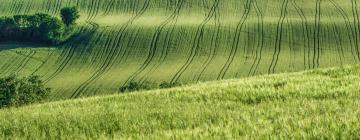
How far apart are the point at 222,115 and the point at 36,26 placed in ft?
295

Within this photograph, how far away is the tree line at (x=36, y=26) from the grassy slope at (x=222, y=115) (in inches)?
3177

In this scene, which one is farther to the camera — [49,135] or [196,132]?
[49,135]

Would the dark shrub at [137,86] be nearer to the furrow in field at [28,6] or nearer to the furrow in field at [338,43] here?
the furrow in field at [338,43]

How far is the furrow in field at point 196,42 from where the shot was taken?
220 ft

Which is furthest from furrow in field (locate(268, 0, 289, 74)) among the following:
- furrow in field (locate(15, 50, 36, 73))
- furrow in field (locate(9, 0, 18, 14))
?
furrow in field (locate(9, 0, 18, 14))

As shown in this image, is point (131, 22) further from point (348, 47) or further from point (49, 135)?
point (49, 135)

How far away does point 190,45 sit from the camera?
259 ft

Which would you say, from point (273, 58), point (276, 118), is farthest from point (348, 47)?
point (276, 118)

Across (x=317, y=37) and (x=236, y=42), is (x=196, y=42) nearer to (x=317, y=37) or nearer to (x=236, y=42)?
(x=236, y=42)

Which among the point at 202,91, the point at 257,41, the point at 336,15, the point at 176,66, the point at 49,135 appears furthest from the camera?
the point at 336,15

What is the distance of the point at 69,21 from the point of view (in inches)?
3666

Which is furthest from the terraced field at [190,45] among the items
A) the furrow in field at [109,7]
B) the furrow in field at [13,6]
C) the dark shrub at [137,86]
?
the furrow in field at [13,6]

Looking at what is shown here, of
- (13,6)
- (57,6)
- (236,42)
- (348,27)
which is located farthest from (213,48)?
(13,6)

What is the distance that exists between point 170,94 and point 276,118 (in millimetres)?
5937
